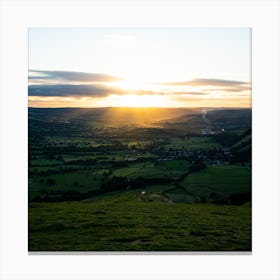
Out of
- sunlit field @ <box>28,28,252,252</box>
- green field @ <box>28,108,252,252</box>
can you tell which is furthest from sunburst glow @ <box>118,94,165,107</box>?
green field @ <box>28,108,252,252</box>

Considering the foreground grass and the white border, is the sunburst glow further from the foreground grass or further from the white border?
the foreground grass

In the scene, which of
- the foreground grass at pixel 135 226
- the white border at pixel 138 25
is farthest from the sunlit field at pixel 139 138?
the white border at pixel 138 25

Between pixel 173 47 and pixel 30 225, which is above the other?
pixel 173 47

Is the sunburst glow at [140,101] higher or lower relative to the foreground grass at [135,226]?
higher

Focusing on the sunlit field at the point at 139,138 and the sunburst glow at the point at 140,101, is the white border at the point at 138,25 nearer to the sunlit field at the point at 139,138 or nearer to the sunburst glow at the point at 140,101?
the sunlit field at the point at 139,138

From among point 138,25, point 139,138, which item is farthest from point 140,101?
point 138,25

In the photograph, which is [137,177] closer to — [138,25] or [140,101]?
[140,101]
